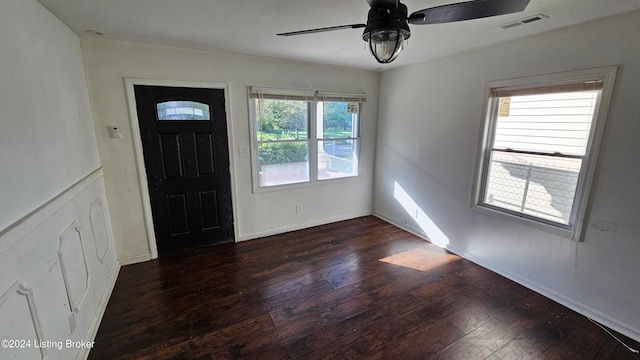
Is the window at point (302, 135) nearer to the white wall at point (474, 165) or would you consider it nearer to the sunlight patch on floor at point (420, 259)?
the white wall at point (474, 165)

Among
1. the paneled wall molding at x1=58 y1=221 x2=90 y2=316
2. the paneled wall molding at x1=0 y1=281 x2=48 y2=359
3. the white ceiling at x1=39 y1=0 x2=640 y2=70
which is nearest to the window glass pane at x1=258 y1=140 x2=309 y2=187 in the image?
the white ceiling at x1=39 y1=0 x2=640 y2=70

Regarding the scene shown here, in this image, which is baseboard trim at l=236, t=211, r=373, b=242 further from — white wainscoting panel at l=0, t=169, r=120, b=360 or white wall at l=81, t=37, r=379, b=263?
white wainscoting panel at l=0, t=169, r=120, b=360

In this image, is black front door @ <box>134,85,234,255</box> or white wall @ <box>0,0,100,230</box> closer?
white wall @ <box>0,0,100,230</box>

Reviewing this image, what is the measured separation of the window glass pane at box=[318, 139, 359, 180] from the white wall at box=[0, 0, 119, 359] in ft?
8.67

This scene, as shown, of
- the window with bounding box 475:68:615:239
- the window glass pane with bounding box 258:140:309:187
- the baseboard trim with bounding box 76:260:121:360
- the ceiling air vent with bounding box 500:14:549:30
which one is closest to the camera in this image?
the baseboard trim with bounding box 76:260:121:360

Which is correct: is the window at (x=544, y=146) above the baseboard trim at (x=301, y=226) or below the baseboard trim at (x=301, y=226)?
above

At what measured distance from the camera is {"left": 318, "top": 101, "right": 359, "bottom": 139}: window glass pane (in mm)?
3875

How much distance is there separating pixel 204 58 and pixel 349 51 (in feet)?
5.34

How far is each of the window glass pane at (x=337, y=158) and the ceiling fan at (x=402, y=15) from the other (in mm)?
2514

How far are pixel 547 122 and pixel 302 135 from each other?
267cm

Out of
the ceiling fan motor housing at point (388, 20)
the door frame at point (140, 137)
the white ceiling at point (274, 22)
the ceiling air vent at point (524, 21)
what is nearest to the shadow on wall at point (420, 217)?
the white ceiling at point (274, 22)

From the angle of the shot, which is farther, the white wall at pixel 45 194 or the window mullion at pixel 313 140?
the window mullion at pixel 313 140

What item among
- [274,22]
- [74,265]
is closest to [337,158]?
[274,22]

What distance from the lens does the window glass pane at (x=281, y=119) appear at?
347 cm
